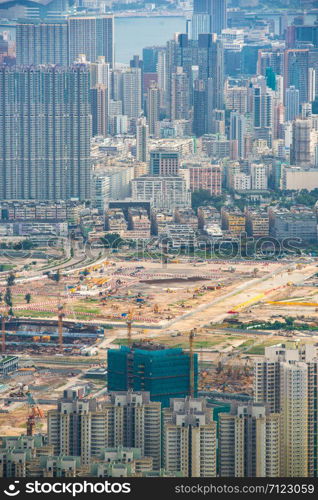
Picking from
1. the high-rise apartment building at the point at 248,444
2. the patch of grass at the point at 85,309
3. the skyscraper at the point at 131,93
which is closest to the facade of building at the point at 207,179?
the skyscraper at the point at 131,93

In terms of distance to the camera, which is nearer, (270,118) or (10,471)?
(10,471)

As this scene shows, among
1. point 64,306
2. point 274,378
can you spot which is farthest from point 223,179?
point 274,378

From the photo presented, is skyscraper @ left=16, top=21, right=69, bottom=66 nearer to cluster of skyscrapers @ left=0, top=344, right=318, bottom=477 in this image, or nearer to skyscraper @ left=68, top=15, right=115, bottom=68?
skyscraper @ left=68, top=15, right=115, bottom=68

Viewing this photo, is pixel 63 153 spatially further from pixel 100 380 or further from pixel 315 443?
pixel 315 443

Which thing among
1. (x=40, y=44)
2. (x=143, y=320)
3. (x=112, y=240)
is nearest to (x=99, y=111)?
(x=40, y=44)

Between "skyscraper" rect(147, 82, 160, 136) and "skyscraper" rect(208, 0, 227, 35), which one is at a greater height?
"skyscraper" rect(208, 0, 227, 35)

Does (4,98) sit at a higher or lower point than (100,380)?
higher

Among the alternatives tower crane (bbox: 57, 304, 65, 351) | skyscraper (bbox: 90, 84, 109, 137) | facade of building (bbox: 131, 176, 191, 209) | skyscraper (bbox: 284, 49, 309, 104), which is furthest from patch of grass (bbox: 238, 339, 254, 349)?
skyscraper (bbox: 284, 49, 309, 104)
